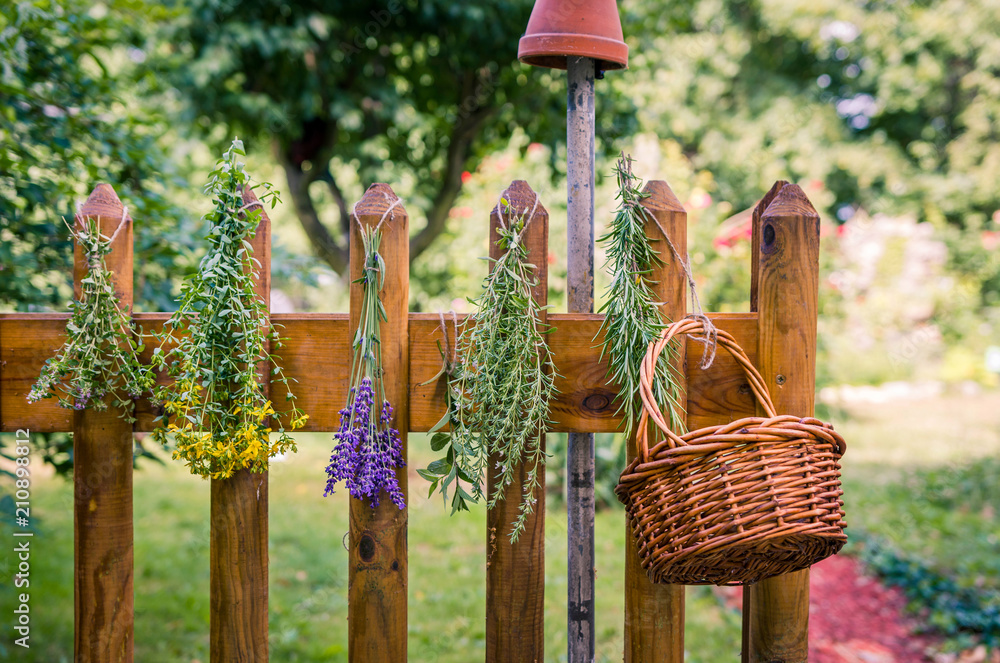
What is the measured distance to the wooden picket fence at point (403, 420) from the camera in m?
1.46

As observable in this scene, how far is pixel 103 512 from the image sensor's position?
152cm


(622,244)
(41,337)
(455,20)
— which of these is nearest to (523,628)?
(622,244)

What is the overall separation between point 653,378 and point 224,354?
0.90 metres

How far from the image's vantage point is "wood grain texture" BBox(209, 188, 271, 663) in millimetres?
1498

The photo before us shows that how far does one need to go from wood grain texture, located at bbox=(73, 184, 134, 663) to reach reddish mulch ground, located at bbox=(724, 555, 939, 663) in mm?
2716

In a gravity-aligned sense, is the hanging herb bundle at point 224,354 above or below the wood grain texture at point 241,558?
above

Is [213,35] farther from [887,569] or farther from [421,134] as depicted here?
[887,569]

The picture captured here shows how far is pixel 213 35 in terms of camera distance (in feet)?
12.6

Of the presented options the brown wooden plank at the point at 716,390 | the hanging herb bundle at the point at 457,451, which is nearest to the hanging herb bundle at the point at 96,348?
the hanging herb bundle at the point at 457,451

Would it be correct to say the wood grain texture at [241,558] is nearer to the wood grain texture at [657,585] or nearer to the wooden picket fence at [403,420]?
the wooden picket fence at [403,420]

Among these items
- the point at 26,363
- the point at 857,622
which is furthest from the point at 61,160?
the point at 857,622

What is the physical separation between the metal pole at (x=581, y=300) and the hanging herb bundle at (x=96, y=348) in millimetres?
979

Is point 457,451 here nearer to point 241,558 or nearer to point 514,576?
point 514,576

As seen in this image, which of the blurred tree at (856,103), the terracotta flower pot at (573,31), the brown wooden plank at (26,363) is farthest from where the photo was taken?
the blurred tree at (856,103)
